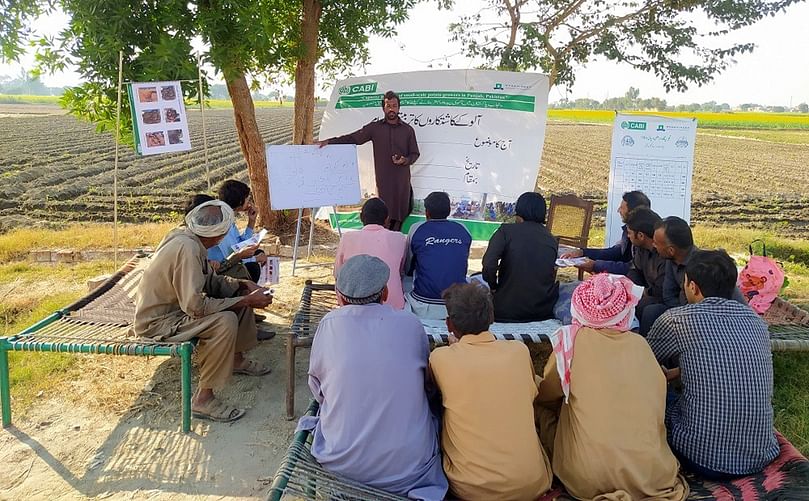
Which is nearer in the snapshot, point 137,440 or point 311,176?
point 137,440

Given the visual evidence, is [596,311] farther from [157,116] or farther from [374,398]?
[157,116]

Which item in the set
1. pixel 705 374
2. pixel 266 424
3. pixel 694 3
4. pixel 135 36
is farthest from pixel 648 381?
pixel 694 3

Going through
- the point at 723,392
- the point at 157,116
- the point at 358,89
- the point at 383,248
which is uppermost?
the point at 358,89

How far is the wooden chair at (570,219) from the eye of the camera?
6223 millimetres

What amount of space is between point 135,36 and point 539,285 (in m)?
4.56

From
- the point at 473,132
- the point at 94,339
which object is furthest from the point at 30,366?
the point at 473,132

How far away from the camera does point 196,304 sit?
3.57 meters

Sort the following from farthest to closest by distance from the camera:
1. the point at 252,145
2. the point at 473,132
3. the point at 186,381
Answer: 1. the point at 252,145
2. the point at 473,132
3. the point at 186,381

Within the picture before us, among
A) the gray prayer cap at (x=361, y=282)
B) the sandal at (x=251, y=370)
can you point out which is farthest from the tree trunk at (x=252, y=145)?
the gray prayer cap at (x=361, y=282)

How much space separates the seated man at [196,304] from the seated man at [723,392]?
2537mm

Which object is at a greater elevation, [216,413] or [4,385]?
[4,385]

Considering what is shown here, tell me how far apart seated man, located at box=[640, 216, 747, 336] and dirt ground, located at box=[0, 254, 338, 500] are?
95.9 inches

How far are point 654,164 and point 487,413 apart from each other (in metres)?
4.91

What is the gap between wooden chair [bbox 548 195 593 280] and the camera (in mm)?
6223
